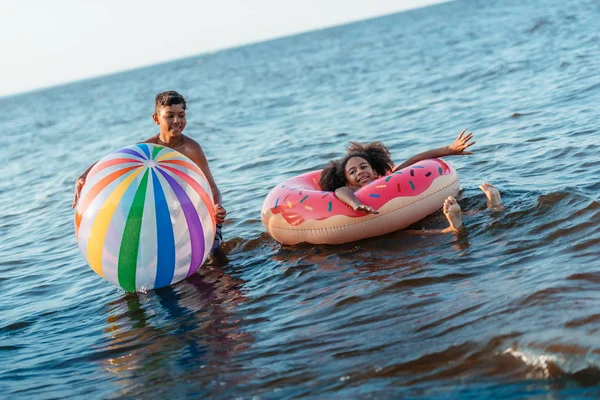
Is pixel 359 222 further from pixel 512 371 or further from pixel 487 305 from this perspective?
pixel 512 371

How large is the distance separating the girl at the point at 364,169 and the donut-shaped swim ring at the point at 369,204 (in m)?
0.11

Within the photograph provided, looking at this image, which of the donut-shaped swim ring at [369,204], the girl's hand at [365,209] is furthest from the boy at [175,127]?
the girl's hand at [365,209]

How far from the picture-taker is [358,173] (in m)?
7.06

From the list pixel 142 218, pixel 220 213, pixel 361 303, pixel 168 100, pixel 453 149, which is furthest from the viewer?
pixel 453 149

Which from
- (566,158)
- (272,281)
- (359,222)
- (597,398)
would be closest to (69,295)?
(272,281)

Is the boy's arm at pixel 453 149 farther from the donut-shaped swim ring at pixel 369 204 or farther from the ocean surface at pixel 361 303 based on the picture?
the ocean surface at pixel 361 303

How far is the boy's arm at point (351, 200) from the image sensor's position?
6305 millimetres

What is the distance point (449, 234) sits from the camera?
6312 millimetres

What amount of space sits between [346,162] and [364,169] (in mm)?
206

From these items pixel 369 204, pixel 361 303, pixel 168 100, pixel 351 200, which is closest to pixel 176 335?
pixel 361 303

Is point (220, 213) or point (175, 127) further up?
point (175, 127)

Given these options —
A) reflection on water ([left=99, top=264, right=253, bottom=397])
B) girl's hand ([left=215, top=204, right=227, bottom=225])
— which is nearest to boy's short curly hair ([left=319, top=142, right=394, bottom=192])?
girl's hand ([left=215, top=204, right=227, bottom=225])

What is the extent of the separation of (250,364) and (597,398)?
206cm

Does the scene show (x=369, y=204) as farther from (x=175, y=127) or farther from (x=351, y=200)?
(x=175, y=127)
